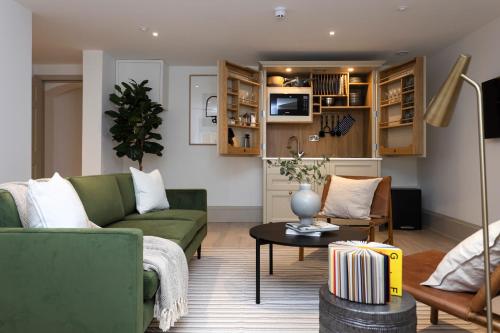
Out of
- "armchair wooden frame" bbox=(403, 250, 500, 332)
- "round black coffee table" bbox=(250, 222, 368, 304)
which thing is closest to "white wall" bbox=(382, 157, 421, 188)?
"round black coffee table" bbox=(250, 222, 368, 304)

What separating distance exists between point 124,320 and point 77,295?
0.23 m

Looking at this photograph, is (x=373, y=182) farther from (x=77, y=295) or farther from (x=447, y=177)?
(x=77, y=295)

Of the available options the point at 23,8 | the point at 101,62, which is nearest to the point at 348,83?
the point at 101,62

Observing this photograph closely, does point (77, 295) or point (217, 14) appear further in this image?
point (217, 14)

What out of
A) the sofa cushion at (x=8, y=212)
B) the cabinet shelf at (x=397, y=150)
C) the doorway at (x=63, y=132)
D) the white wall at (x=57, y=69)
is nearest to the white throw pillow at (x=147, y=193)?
the sofa cushion at (x=8, y=212)

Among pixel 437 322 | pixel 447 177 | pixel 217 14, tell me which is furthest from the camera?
pixel 447 177

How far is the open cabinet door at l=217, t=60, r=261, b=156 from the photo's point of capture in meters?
4.50

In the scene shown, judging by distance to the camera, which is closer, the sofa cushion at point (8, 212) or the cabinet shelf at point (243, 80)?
the sofa cushion at point (8, 212)

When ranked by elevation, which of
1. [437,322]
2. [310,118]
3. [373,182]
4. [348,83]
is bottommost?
[437,322]

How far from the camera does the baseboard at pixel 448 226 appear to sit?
13.8 feet

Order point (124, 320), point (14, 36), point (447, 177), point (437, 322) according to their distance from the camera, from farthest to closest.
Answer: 1. point (447, 177)
2. point (14, 36)
3. point (437, 322)
4. point (124, 320)

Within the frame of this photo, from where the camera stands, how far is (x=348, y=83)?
5.11 m

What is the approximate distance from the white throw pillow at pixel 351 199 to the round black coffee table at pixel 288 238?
76 centimetres

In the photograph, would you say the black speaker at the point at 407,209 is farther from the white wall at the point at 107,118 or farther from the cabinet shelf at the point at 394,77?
the white wall at the point at 107,118
